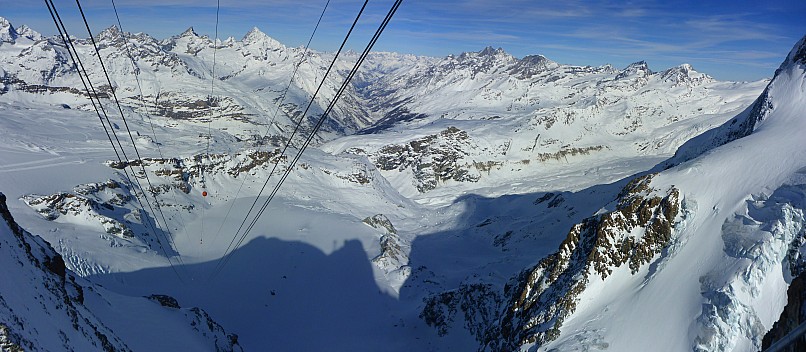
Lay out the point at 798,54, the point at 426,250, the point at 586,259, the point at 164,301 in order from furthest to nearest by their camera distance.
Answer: the point at 426,250 → the point at 798,54 → the point at 164,301 → the point at 586,259

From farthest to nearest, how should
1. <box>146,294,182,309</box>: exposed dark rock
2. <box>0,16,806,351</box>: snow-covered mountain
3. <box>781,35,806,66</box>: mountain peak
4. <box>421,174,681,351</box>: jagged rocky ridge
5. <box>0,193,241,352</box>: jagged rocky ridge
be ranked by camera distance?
1. <box>781,35,806,66</box>: mountain peak
2. <box>146,294,182,309</box>: exposed dark rock
3. <box>421,174,681,351</box>: jagged rocky ridge
4. <box>0,16,806,351</box>: snow-covered mountain
5. <box>0,193,241,352</box>: jagged rocky ridge

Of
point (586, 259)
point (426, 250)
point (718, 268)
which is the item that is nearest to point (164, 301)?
point (586, 259)

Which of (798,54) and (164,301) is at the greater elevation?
(798,54)

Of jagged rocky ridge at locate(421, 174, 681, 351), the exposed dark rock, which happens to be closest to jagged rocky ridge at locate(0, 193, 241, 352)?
the exposed dark rock

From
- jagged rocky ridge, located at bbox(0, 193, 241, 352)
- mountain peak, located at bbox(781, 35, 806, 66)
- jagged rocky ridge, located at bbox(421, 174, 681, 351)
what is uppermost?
mountain peak, located at bbox(781, 35, 806, 66)

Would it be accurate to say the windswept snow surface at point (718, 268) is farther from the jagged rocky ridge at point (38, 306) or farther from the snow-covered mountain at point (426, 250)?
the jagged rocky ridge at point (38, 306)

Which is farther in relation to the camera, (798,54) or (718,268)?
(798,54)

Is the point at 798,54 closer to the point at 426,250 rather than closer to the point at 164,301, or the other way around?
the point at 164,301

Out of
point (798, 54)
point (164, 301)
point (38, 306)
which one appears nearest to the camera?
point (38, 306)

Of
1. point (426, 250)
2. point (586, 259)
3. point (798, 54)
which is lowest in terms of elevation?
point (426, 250)

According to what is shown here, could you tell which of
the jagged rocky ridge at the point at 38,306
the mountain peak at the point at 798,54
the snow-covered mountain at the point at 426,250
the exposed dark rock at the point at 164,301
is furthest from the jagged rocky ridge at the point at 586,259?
the exposed dark rock at the point at 164,301

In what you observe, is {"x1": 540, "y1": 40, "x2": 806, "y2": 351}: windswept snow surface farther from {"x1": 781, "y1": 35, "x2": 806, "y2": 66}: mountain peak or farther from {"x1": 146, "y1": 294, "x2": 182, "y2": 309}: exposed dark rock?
{"x1": 146, "y1": 294, "x2": 182, "y2": 309}: exposed dark rock
